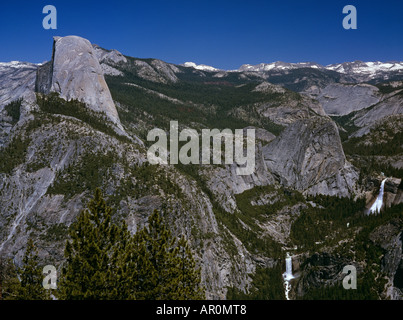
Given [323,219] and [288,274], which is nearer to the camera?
[288,274]

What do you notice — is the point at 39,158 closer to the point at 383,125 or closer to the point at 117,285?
the point at 117,285

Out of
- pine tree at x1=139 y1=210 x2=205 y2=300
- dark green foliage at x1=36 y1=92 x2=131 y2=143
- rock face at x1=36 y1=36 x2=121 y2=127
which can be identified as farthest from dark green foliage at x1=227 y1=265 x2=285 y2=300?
rock face at x1=36 y1=36 x2=121 y2=127

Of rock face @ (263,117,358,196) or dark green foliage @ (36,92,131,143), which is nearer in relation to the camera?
dark green foliage @ (36,92,131,143)

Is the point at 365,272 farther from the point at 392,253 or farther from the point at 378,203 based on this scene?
the point at 378,203

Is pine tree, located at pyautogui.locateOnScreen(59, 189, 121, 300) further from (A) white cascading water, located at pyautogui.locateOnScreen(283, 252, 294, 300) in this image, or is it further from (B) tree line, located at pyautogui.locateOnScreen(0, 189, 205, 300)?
(A) white cascading water, located at pyautogui.locateOnScreen(283, 252, 294, 300)

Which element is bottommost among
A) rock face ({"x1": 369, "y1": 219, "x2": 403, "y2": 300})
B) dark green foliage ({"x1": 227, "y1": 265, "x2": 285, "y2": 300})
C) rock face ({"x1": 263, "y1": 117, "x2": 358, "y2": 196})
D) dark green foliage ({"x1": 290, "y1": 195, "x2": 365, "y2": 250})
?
dark green foliage ({"x1": 227, "y1": 265, "x2": 285, "y2": 300})

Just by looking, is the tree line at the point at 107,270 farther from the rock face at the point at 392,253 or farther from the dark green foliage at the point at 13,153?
the rock face at the point at 392,253

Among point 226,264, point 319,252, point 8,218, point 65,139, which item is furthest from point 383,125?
point 8,218

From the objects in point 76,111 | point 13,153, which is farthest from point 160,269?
point 76,111
